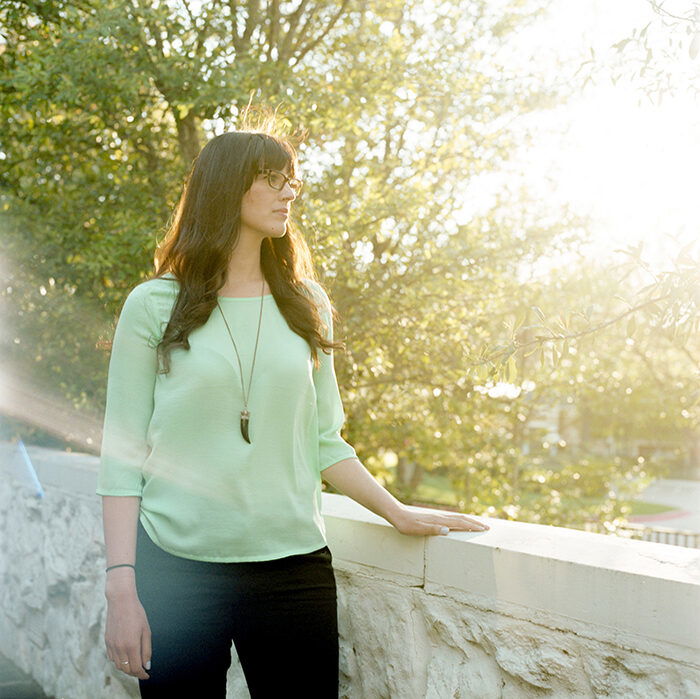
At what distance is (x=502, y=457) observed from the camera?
9898mm

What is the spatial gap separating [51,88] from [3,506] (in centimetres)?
257

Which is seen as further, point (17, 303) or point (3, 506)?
point (17, 303)

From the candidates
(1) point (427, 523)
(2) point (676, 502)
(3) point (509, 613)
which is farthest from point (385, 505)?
(2) point (676, 502)

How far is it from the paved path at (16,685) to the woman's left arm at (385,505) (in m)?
2.66

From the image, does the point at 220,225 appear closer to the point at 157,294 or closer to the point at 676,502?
the point at 157,294

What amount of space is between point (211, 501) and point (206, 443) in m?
0.13

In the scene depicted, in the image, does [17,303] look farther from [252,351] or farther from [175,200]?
[252,351]

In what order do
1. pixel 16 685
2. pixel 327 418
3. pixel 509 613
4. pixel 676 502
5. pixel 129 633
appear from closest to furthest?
pixel 129 633 → pixel 509 613 → pixel 327 418 → pixel 16 685 → pixel 676 502

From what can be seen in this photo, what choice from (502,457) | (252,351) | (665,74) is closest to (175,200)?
(665,74)

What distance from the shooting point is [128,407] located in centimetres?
201

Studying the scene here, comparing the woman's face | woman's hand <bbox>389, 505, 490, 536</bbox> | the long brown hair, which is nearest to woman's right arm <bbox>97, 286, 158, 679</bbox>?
the long brown hair

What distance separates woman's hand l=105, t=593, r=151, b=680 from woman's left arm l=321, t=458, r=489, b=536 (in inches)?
22.2

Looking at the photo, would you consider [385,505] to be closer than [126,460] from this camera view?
No

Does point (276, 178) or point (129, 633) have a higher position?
point (276, 178)
